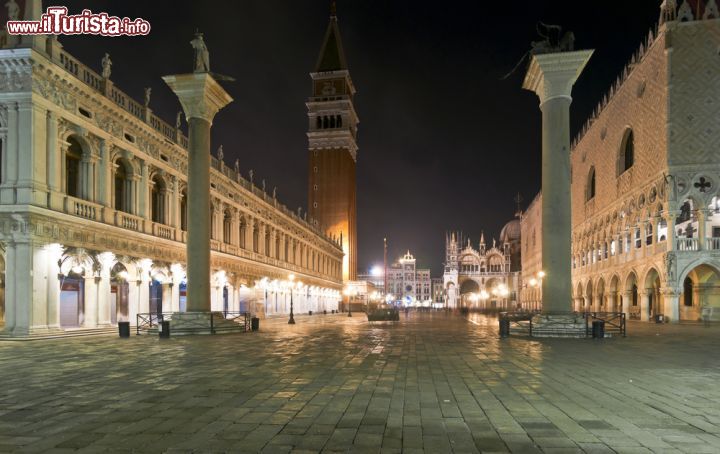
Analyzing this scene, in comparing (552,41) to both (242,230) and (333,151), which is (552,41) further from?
(333,151)

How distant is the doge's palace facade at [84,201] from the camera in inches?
832

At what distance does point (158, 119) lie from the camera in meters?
31.6

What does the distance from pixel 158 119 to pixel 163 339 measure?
52.3ft

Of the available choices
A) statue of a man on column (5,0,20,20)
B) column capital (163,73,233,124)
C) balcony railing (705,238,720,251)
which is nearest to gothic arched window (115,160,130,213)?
column capital (163,73,233,124)

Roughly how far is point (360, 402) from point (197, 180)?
53.9 feet

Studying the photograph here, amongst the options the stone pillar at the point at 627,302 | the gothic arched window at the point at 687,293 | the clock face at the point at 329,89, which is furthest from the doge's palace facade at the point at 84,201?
the clock face at the point at 329,89

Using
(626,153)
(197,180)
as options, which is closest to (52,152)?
(197,180)

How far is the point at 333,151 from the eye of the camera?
9356cm

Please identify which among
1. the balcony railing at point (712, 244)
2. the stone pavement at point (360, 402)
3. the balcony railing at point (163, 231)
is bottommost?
the stone pavement at point (360, 402)

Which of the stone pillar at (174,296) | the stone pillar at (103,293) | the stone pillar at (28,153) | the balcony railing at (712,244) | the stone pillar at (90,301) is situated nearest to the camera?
the stone pillar at (28,153)

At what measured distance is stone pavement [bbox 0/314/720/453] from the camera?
6164 millimetres

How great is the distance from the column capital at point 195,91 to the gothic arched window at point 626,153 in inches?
1471

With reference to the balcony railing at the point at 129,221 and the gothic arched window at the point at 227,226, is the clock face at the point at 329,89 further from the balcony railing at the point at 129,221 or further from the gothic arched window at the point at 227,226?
the balcony railing at the point at 129,221

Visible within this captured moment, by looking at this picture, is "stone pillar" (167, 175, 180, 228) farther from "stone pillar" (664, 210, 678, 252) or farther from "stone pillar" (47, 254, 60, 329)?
"stone pillar" (664, 210, 678, 252)
